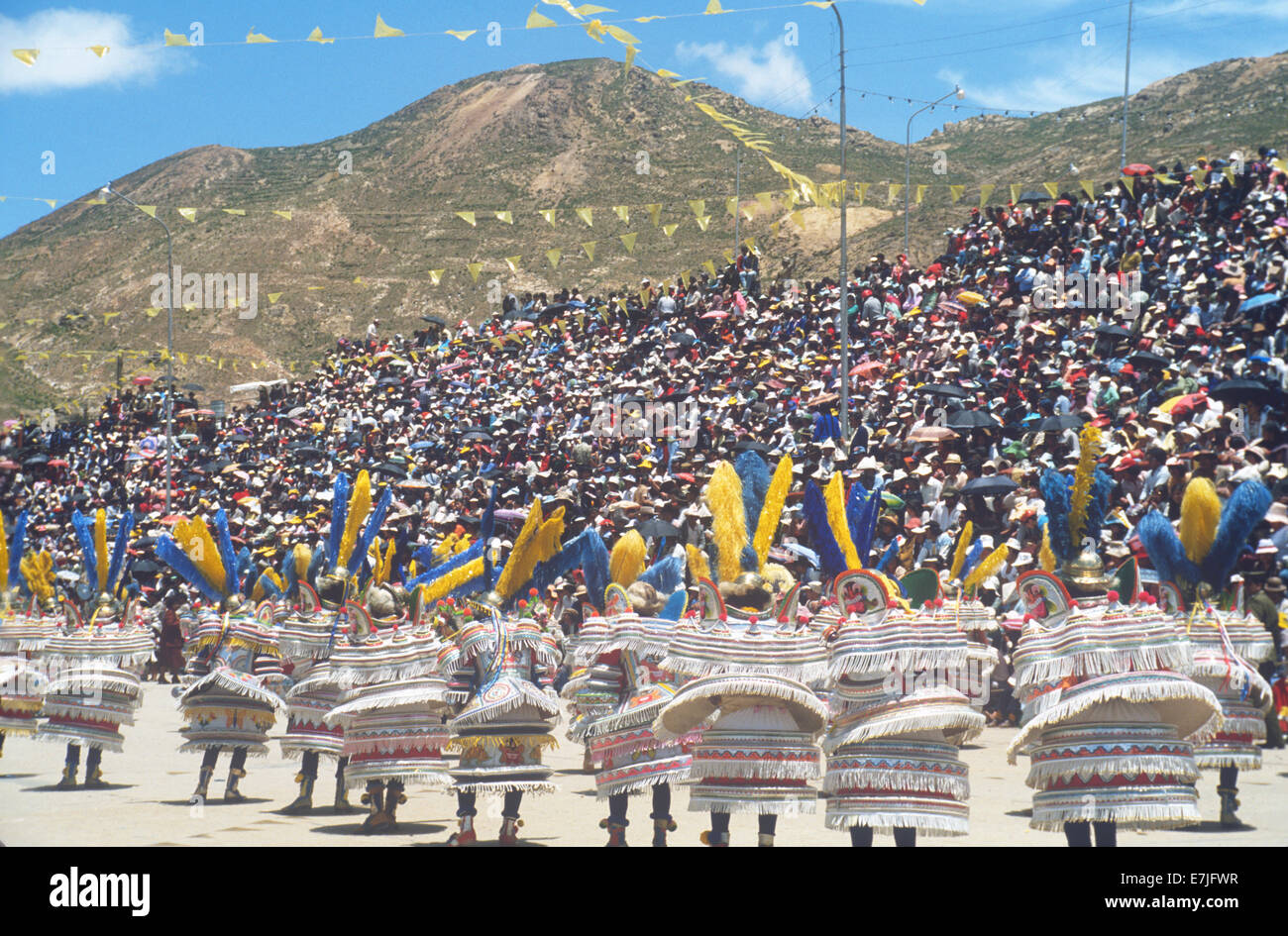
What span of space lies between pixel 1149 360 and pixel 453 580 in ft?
35.2

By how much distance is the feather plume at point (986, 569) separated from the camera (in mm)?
11898

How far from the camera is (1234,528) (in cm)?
852

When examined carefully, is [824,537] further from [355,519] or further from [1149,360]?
[1149,360]

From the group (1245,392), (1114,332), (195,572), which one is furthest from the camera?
(1114,332)

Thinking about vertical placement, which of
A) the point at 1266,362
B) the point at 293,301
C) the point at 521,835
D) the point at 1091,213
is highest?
the point at 293,301

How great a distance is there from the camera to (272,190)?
3123 inches

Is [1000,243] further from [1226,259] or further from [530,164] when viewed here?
[530,164]

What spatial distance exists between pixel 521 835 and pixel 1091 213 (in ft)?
54.7

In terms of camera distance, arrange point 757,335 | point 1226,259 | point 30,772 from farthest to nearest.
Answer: point 757,335 < point 1226,259 < point 30,772

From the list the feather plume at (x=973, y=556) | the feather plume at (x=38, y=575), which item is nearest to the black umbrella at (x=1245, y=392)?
the feather plume at (x=973, y=556)

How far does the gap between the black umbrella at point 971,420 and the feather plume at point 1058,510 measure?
32.6 feet

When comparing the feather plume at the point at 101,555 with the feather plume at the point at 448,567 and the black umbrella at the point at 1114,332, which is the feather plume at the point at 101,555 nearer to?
the feather plume at the point at 448,567

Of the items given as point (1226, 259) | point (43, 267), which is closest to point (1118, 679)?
point (1226, 259)

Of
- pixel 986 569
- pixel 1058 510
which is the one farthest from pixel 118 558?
pixel 1058 510
